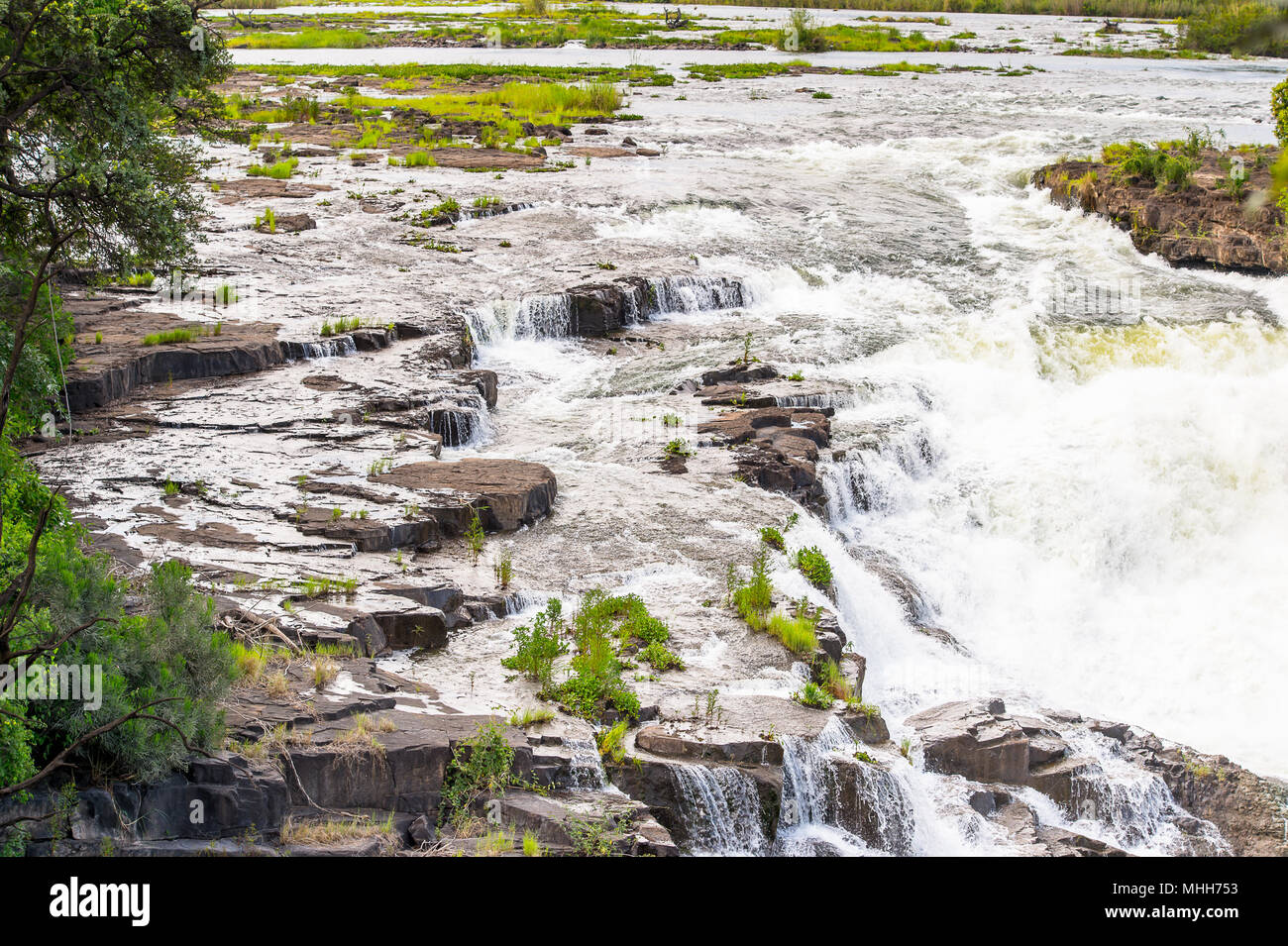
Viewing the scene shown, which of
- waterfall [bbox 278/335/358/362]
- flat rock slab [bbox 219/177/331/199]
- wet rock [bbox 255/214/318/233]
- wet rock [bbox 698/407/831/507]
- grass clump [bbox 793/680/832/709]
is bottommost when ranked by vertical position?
grass clump [bbox 793/680/832/709]

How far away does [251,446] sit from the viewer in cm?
1644

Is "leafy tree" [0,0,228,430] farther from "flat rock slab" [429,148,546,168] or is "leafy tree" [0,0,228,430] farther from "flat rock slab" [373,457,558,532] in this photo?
"flat rock slab" [429,148,546,168]

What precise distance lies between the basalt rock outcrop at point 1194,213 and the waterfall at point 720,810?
23348 millimetres

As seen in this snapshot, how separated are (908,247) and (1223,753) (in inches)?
725

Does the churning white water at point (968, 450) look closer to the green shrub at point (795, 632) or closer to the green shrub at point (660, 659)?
the green shrub at point (660, 659)

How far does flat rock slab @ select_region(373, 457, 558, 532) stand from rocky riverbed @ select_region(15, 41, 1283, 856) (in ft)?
0.20

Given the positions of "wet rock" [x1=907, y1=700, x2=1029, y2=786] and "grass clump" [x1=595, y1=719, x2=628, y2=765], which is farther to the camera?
"wet rock" [x1=907, y1=700, x2=1029, y2=786]

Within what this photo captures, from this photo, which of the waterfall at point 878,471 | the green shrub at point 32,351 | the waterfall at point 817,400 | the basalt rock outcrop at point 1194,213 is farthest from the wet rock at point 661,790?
the basalt rock outcrop at point 1194,213

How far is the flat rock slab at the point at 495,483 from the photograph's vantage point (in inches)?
612

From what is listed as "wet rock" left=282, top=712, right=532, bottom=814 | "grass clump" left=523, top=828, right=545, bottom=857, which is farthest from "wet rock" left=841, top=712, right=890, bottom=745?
"grass clump" left=523, top=828, right=545, bottom=857

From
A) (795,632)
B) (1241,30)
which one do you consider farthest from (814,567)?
(1241,30)

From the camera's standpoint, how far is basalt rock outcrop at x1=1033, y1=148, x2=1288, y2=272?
28828 mm

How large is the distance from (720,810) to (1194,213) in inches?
1019
